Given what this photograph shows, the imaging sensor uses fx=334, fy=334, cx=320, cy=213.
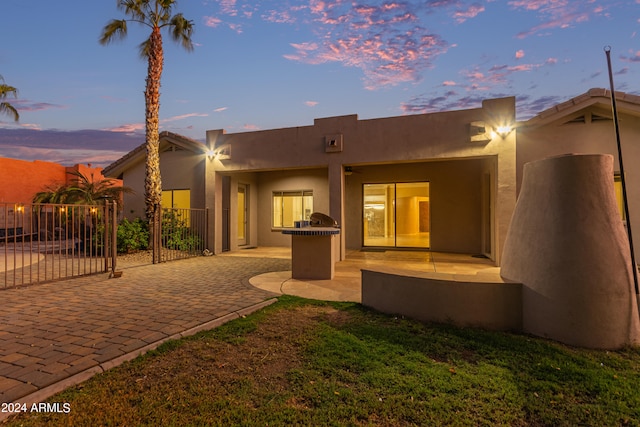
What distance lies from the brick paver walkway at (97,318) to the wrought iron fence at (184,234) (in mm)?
3753

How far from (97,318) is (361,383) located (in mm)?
3714

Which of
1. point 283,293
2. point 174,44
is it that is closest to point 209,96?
point 174,44

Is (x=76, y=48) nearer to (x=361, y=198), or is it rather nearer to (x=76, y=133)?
(x=361, y=198)

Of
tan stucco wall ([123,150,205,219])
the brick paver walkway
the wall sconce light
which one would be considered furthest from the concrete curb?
tan stucco wall ([123,150,205,219])

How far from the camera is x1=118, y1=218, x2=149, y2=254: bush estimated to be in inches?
460

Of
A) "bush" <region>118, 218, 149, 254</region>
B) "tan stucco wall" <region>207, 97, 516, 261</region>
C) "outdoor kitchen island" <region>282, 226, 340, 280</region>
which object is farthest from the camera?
"bush" <region>118, 218, 149, 254</region>

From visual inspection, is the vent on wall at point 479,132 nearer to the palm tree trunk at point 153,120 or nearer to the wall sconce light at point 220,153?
the wall sconce light at point 220,153

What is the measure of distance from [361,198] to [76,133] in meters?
40.3

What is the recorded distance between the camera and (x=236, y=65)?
15414mm

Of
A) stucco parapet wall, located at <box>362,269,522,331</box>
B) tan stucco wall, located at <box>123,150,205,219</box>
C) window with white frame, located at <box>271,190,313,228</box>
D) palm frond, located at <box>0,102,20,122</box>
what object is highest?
palm frond, located at <box>0,102,20,122</box>

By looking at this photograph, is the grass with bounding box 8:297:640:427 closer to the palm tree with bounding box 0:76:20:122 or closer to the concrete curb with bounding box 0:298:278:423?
the concrete curb with bounding box 0:298:278:423

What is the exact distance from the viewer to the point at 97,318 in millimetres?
4461

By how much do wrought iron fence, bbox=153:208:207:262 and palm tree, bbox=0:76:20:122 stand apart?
1071 cm

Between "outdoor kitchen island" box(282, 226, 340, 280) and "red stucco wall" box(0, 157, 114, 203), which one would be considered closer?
"outdoor kitchen island" box(282, 226, 340, 280)
